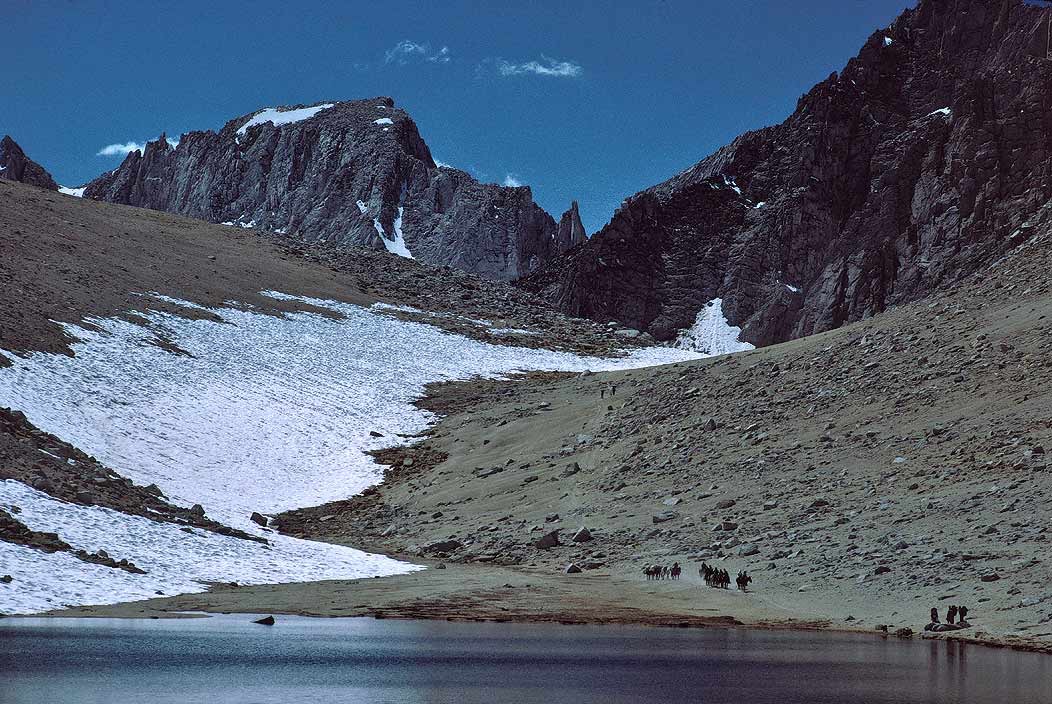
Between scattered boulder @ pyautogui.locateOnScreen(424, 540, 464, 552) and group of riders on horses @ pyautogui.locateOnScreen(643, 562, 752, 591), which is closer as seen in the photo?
group of riders on horses @ pyautogui.locateOnScreen(643, 562, 752, 591)

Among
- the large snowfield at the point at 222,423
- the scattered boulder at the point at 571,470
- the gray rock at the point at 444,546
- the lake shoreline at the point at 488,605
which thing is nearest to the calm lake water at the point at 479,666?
the lake shoreline at the point at 488,605

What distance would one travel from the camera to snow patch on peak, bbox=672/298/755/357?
186125mm

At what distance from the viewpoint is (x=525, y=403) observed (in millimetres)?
60219

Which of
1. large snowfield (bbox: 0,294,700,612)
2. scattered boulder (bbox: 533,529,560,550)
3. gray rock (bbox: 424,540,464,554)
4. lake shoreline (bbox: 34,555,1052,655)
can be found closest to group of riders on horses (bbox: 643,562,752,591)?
lake shoreline (bbox: 34,555,1052,655)

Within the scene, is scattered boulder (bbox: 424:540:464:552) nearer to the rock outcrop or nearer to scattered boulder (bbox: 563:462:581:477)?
scattered boulder (bbox: 563:462:581:477)

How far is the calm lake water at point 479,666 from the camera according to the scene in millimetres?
17891

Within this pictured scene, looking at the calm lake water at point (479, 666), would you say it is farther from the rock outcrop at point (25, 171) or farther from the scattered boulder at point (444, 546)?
the rock outcrop at point (25, 171)

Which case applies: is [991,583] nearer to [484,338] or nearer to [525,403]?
[525,403]

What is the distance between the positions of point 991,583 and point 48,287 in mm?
51301

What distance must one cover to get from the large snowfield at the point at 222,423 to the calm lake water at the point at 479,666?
6150 mm

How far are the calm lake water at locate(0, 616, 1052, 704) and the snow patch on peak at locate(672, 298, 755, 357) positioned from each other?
523ft

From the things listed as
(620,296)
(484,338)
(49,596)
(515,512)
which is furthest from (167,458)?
(620,296)

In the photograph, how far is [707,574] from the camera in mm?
31656

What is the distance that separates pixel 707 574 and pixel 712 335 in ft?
531
